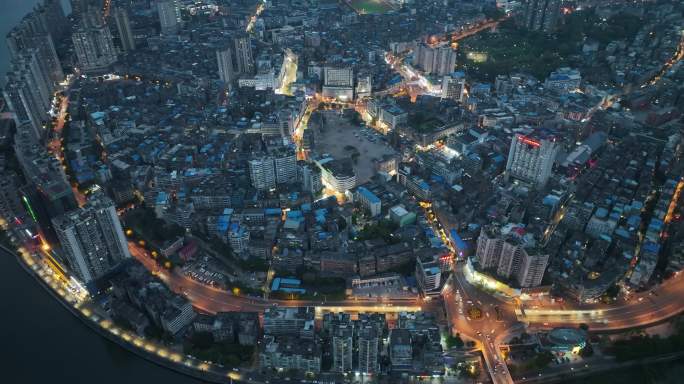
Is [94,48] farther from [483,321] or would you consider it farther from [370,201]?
[483,321]

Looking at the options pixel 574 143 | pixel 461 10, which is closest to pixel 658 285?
pixel 574 143

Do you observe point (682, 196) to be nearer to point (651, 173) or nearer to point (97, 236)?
point (651, 173)

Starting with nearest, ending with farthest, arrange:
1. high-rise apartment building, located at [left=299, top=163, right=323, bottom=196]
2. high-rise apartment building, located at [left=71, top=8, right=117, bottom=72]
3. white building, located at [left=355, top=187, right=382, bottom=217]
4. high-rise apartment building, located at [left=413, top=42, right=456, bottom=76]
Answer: white building, located at [left=355, top=187, right=382, bottom=217]
high-rise apartment building, located at [left=299, top=163, right=323, bottom=196]
high-rise apartment building, located at [left=413, top=42, right=456, bottom=76]
high-rise apartment building, located at [left=71, top=8, right=117, bottom=72]

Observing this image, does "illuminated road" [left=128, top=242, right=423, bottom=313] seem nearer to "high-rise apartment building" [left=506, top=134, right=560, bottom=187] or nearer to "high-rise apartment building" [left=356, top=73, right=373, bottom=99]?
"high-rise apartment building" [left=506, top=134, right=560, bottom=187]

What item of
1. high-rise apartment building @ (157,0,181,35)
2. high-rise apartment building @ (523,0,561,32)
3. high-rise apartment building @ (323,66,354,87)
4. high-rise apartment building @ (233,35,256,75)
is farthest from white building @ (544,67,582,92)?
high-rise apartment building @ (157,0,181,35)

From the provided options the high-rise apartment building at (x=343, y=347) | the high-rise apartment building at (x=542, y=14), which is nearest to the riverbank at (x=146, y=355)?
the high-rise apartment building at (x=343, y=347)

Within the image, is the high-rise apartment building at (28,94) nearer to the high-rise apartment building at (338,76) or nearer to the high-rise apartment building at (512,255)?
the high-rise apartment building at (338,76)
